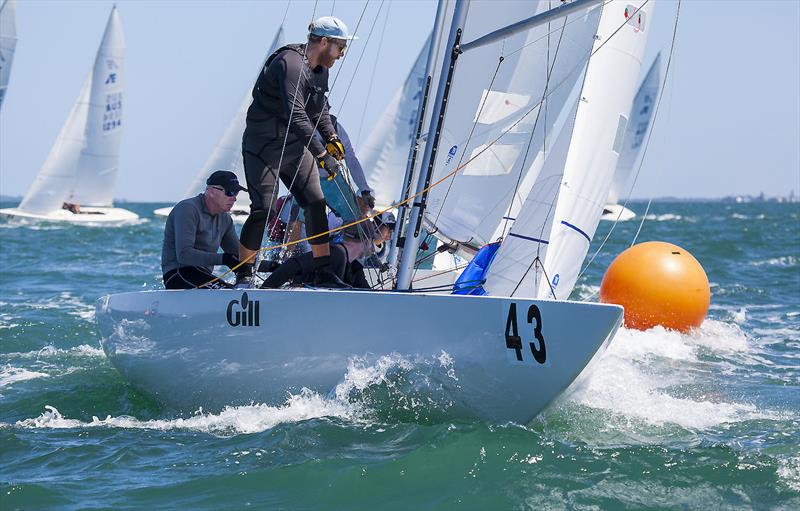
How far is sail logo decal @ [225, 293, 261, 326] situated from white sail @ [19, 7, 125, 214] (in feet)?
98.1

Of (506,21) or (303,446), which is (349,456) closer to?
(303,446)

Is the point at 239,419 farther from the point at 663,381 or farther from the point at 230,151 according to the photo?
the point at 230,151

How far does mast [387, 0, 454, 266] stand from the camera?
6.60 meters

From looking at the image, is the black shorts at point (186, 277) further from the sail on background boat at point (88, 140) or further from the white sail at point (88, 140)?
the white sail at point (88, 140)

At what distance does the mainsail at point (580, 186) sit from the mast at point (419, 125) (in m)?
0.78

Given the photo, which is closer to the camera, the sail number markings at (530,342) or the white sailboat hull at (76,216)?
the sail number markings at (530,342)

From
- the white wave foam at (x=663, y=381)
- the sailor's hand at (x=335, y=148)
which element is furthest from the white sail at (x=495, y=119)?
the sailor's hand at (x=335, y=148)

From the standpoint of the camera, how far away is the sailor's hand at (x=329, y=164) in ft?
18.1

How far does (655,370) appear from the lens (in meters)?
7.92

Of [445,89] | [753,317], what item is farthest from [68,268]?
[445,89]

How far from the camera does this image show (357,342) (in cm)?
505

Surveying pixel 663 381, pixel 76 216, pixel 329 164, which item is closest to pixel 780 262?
pixel 663 381

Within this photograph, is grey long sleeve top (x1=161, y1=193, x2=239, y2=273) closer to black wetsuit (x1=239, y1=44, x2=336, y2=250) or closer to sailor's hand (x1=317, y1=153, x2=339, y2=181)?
black wetsuit (x1=239, y1=44, x2=336, y2=250)

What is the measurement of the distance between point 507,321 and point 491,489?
0.77 metres
